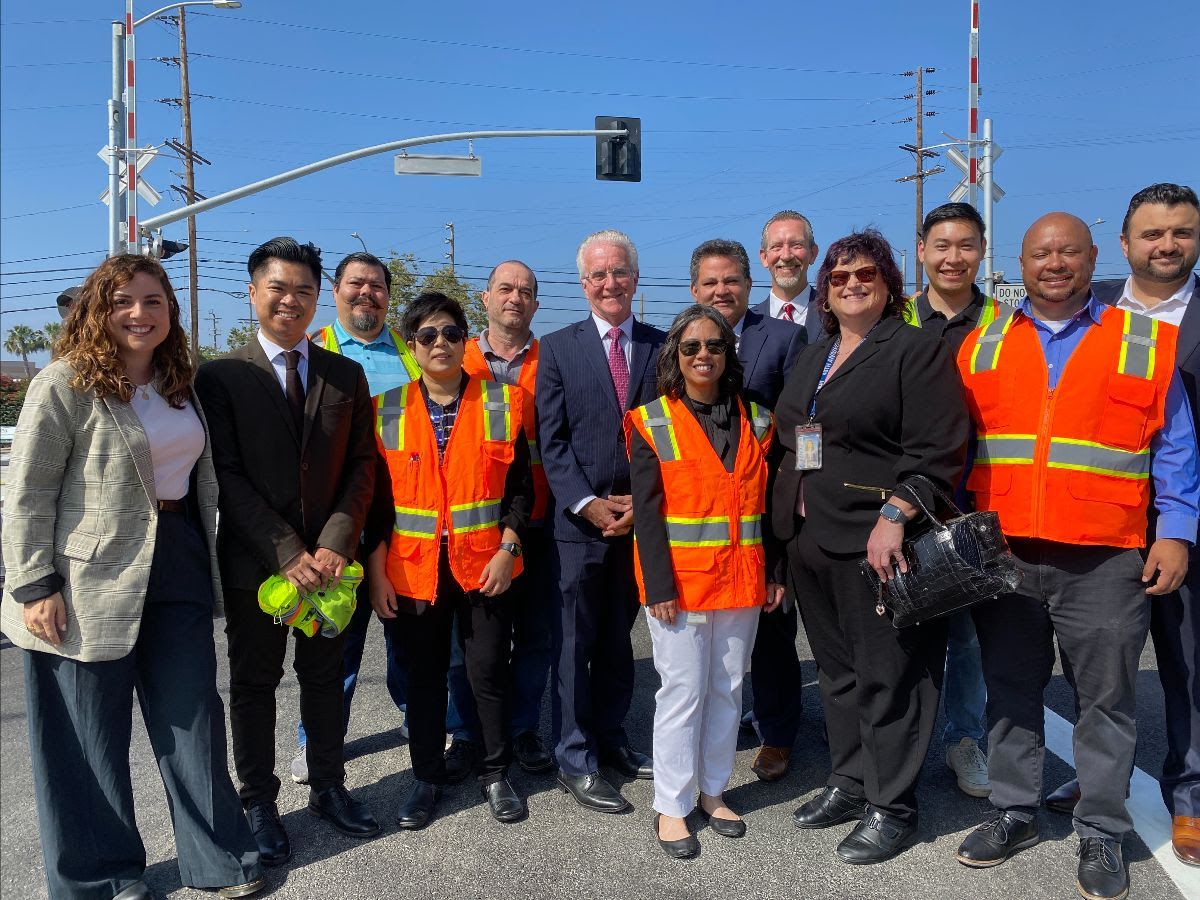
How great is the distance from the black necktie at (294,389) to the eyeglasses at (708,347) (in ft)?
5.21

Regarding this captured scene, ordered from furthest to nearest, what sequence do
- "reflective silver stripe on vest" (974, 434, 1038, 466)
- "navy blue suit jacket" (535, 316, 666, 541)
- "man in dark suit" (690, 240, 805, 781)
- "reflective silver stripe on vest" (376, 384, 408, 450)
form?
"man in dark suit" (690, 240, 805, 781) → "navy blue suit jacket" (535, 316, 666, 541) → "reflective silver stripe on vest" (376, 384, 408, 450) → "reflective silver stripe on vest" (974, 434, 1038, 466)

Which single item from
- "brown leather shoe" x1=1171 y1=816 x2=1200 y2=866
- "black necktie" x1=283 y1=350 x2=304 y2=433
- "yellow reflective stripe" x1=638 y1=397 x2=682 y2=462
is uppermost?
"black necktie" x1=283 y1=350 x2=304 y2=433

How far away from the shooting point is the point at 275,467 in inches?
135

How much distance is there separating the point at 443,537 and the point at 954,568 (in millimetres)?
2007

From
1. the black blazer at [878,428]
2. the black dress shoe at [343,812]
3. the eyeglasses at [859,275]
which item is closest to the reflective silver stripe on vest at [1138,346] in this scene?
the black blazer at [878,428]

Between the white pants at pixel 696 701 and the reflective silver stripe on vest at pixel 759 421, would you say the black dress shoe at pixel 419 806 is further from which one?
the reflective silver stripe on vest at pixel 759 421

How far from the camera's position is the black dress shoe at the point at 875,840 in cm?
326

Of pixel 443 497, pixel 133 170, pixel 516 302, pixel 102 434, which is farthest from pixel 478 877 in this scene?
pixel 133 170

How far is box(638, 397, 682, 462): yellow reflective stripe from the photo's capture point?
11.2ft

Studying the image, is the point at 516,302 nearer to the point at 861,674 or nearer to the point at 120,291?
the point at 120,291

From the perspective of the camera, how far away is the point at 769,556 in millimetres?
3715

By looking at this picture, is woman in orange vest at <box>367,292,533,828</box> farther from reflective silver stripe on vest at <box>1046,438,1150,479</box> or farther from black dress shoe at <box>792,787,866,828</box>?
reflective silver stripe on vest at <box>1046,438,1150,479</box>

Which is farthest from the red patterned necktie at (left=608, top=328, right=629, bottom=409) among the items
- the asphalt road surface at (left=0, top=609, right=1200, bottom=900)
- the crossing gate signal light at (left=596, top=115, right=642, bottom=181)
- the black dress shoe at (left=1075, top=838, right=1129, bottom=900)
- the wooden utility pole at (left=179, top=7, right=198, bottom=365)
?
the wooden utility pole at (left=179, top=7, right=198, bottom=365)

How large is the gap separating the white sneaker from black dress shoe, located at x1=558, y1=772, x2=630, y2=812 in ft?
4.92
